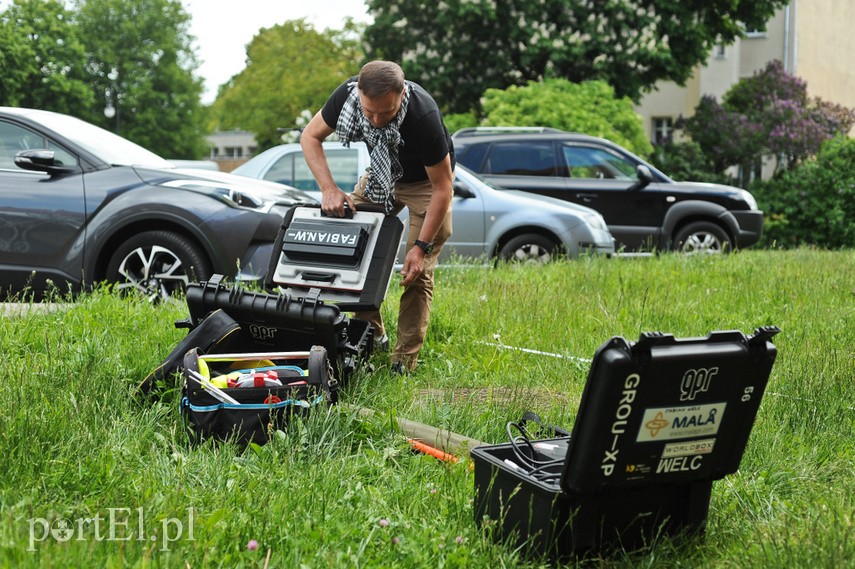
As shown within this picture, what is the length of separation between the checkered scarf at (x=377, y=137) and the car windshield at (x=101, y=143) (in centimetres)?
306

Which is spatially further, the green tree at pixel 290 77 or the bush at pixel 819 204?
the green tree at pixel 290 77

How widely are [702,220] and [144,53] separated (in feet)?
154

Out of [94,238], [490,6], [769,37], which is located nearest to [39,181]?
[94,238]

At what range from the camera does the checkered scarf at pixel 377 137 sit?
552 centimetres

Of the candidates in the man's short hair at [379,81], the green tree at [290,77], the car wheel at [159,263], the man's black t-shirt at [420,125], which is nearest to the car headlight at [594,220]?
the car wheel at [159,263]

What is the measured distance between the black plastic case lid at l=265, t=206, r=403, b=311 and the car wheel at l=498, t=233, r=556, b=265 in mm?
6022

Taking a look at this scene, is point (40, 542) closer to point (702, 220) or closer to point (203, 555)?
point (203, 555)

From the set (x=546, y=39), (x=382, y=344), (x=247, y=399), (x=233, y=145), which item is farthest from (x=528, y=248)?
(x=233, y=145)

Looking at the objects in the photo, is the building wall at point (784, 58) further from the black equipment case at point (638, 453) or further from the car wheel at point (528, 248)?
the black equipment case at point (638, 453)

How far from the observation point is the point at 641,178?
13992mm

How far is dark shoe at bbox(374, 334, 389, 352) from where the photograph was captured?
20.0ft

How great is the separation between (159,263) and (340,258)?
2.77 meters

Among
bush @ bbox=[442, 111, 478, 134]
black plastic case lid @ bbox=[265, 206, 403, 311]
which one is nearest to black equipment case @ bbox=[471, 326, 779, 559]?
black plastic case lid @ bbox=[265, 206, 403, 311]

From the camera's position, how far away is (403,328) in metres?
6.01
